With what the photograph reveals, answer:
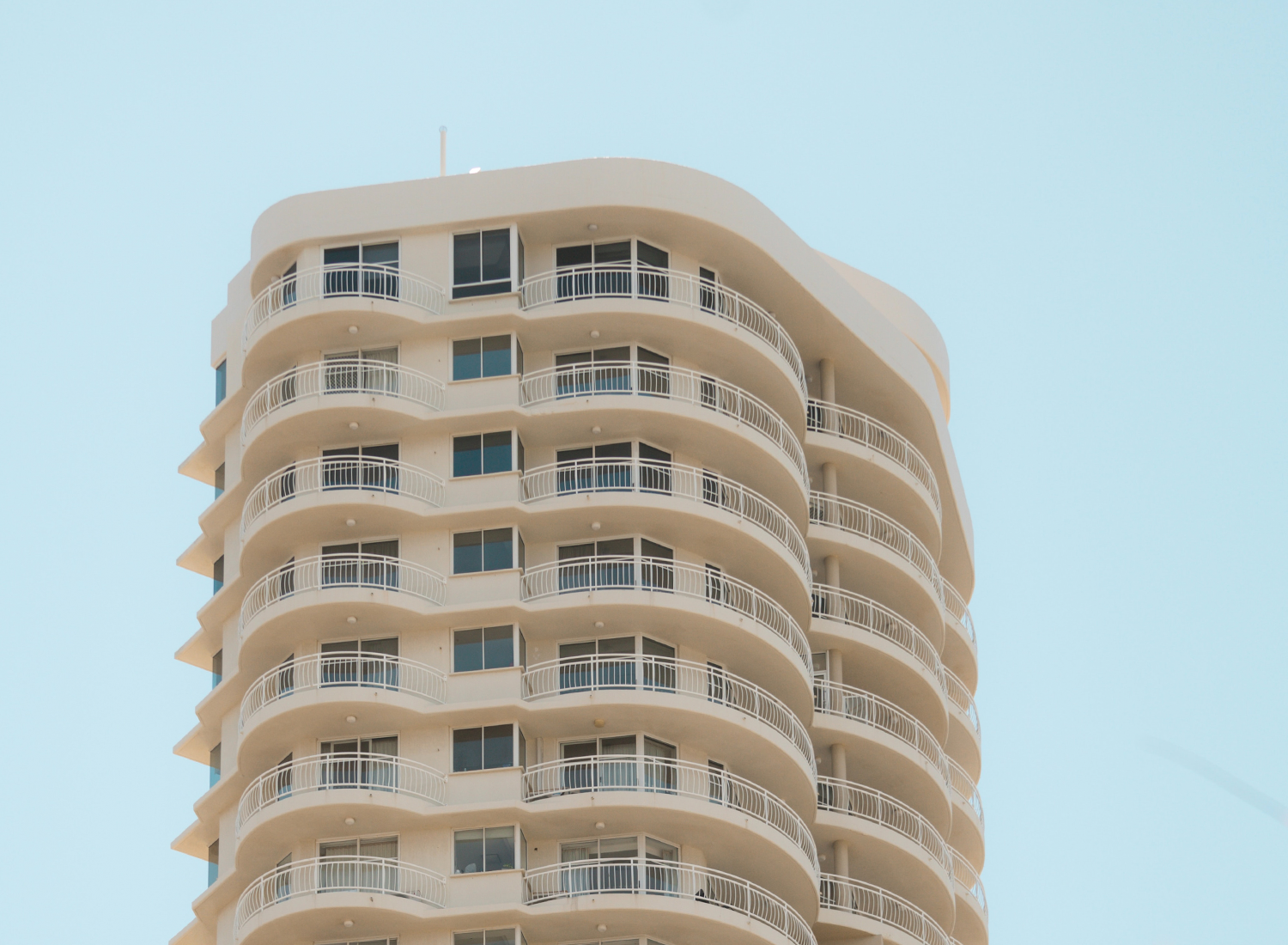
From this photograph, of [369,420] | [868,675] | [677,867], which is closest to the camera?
[677,867]

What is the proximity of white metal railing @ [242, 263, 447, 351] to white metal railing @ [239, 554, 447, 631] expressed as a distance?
24.0 ft

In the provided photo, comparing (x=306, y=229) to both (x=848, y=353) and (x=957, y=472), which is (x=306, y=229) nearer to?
(x=848, y=353)

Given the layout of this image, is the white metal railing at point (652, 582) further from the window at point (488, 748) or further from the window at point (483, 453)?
the window at point (488, 748)

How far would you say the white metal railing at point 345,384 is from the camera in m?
67.9

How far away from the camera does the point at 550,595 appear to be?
6538 centimetres

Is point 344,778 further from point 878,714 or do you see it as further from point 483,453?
point 878,714

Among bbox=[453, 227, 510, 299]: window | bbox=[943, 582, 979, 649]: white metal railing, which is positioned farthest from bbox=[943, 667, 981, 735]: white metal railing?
bbox=[453, 227, 510, 299]: window

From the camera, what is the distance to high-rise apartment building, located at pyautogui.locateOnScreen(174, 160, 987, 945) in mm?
63375

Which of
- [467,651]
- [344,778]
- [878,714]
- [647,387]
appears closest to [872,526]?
[878,714]

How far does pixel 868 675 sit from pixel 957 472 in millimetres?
12288

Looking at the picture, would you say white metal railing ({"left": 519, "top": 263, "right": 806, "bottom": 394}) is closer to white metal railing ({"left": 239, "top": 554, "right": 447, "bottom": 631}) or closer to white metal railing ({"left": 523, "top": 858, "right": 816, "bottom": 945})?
white metal railing ({"left": 239, "top": 554, "right": 447, "bottom": 631})

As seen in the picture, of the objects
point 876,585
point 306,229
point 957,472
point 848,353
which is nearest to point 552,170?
point 306,229

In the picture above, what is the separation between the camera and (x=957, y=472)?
84.6m

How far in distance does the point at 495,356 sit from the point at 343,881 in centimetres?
1496
